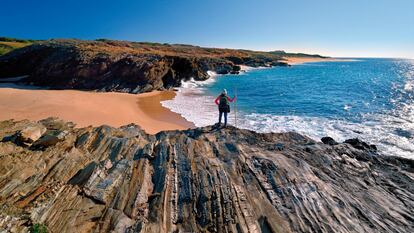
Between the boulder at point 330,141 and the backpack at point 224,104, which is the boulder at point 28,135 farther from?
the boulder at point 330,141

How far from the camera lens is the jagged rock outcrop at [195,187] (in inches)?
200

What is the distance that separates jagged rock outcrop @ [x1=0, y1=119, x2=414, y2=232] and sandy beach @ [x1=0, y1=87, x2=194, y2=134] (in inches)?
281

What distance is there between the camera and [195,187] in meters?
6.12

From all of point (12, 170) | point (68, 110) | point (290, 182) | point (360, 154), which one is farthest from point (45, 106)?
point (360, 154)

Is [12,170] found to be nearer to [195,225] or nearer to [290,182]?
[195,225]

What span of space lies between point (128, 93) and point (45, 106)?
11167 mm

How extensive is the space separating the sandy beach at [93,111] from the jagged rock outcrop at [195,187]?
7149mm

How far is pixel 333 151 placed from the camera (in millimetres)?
8398

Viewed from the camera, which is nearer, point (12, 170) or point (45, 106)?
point (12, 170)

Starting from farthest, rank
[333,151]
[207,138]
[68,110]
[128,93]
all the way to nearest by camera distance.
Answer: [128,93]
[68,110]
[207,138]
[333,151]

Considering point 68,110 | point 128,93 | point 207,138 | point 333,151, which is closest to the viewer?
point 333,151

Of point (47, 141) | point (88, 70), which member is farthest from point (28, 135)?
point (88, 70)

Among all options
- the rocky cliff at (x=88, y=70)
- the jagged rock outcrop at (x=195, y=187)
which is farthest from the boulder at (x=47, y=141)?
the rocky cliff at (x=88, y=70)

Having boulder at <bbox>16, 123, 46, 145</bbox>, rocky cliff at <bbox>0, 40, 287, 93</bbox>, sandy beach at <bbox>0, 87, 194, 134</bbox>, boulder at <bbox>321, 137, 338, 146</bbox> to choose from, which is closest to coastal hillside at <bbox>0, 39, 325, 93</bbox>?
rocky cliff at <bbox>0, 40, 287, 93</bbox>
